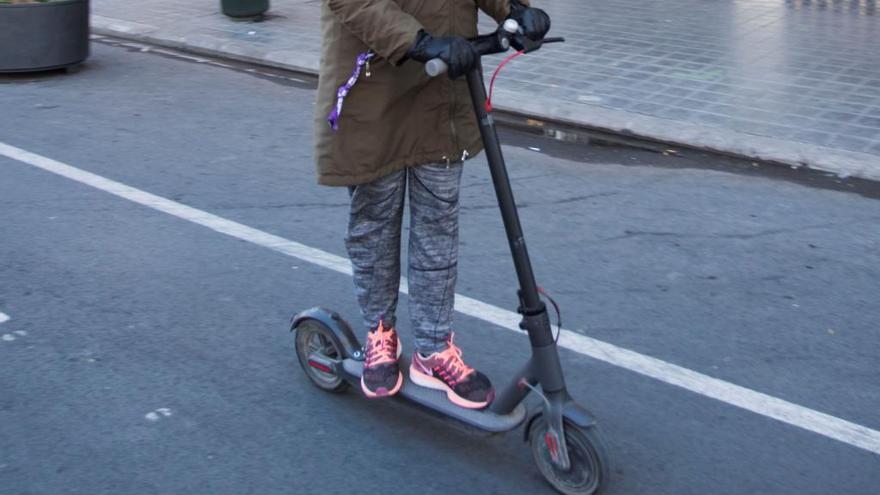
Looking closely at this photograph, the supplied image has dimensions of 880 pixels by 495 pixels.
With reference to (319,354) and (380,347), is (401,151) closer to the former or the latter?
(380,347)

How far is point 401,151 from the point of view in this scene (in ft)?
11.3

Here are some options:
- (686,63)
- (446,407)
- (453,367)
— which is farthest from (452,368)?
(686,63)

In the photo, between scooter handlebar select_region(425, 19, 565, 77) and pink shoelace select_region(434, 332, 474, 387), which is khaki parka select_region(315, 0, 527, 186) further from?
pink shoelace select_region(434, 332, 474, 387)

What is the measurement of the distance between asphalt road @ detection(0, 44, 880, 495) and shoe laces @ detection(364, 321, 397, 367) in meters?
0.20

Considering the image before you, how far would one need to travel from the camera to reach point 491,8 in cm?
350

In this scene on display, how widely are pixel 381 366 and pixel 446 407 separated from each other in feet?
0.94

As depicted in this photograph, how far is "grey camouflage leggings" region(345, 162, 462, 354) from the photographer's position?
3525mm

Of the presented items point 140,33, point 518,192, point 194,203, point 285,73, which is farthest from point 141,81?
point 518,192

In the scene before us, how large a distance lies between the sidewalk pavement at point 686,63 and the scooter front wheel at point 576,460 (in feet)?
13.1

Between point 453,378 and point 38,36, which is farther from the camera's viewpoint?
point 38,36

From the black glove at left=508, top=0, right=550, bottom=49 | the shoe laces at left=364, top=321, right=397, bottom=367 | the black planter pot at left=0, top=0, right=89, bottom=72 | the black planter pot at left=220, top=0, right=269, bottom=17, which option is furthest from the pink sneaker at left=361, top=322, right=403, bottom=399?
the black planter pot at left=220, top=0, right=269, bottom=17

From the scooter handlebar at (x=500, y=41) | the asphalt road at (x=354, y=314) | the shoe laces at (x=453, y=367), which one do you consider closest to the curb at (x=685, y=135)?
the asphalt road at (x=354, y=314)

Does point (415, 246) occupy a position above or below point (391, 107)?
below

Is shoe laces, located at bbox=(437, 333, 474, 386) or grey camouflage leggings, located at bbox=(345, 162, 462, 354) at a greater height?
grey camouflage leggings, located at bbox=(345, 162, 462, 354)
